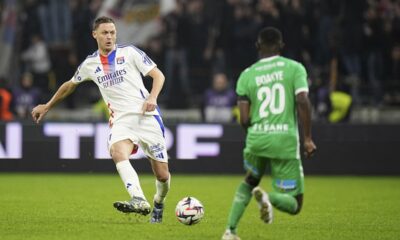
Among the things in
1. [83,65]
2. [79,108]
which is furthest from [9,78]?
[83,65]

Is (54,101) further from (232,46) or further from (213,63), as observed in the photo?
(213,63)

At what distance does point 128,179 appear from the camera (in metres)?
10.1

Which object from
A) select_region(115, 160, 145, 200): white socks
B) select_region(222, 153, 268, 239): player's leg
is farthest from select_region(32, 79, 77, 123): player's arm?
select_region(222, 153, 268, 239): player's leg

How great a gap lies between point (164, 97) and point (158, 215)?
11.5 meters

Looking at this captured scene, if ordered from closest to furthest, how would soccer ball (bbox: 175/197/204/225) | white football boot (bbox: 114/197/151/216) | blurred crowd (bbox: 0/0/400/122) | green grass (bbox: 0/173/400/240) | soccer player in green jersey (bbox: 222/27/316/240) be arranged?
soccer player in green jersey (bbox: 222/27/316/240) < white football boot (bbox: 114/197/151/216) < green grass (bbox: 0/173/400/240) < soccer ball (bbox: 175/197/204/225) < blurred crowd (bbox: 0/0/400/122)

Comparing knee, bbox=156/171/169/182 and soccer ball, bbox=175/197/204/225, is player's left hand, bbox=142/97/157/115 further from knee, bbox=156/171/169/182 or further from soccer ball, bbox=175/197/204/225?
soccer ball, bbox=175/197/204/225

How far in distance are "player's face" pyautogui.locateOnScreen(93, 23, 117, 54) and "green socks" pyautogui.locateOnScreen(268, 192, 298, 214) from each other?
3059mm

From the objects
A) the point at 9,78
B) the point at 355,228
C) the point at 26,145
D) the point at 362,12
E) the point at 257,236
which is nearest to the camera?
the point at 257,236

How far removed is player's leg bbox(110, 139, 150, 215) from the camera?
380 inches

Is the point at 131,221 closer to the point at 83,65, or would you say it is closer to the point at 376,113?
the point at 83,65

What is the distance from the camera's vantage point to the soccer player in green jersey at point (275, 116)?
8477 millimetres

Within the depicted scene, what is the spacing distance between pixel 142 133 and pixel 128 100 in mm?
416

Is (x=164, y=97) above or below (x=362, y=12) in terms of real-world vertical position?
below

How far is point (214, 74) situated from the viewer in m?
21.7
